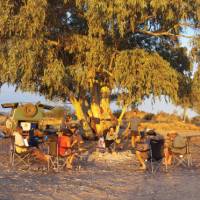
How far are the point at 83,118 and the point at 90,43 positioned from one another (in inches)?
205

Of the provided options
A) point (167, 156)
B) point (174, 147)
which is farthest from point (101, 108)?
point (174, 147)

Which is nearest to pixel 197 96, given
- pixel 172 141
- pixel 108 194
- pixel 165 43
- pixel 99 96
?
pixel 165 43

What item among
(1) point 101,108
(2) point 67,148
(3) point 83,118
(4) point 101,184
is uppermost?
(1) point 101,108

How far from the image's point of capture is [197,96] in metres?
20.8

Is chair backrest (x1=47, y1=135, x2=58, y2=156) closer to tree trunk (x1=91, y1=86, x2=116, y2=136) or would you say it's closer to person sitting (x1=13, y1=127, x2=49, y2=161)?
person sitting (x1=13, y1=127, x2=49, y2=161)

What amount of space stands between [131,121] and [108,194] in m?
9.54

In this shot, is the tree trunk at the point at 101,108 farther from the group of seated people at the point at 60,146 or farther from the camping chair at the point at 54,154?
the camping chair at the point at 54,154

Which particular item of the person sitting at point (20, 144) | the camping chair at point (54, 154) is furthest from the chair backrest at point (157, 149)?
the person sitting at point (20, 144)

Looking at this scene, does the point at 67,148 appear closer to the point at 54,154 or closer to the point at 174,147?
the point at 54,154

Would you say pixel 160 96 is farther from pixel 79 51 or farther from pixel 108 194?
pixel 108 194

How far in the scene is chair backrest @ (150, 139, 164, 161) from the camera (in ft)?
46.9

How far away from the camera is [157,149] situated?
47.0ft

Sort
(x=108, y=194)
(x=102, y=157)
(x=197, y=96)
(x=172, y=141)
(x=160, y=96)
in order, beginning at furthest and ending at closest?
1. (x=197, y=96)
2. (x=160, y=96)
3. (x=102, y=157)
4. (x=172, y=141)
5. (x=108, y=194)

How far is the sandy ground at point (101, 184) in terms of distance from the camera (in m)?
9.08
